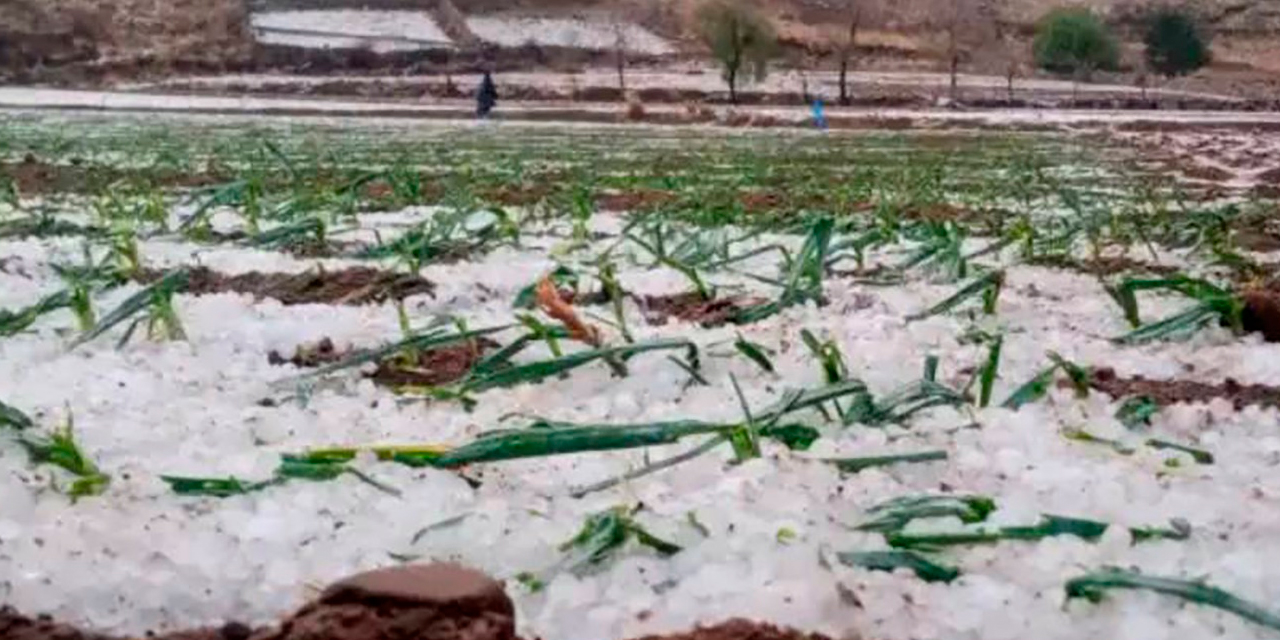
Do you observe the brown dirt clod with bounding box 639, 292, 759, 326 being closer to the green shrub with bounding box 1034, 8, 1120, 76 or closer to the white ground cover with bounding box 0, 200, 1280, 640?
the white ground cover with bounding box 0, 200, 1280, 640

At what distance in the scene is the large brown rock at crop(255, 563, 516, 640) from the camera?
2.02 meters

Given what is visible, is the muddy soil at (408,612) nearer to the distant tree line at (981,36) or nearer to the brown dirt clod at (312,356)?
the brown dirt clod at (312,356)

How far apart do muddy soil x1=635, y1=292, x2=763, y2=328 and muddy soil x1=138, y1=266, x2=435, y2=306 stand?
661mm

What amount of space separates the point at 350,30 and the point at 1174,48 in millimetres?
29840

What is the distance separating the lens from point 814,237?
510cm

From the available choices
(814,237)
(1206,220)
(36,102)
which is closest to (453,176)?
(1206,220)

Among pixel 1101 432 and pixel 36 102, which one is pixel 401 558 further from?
pixel 36 102

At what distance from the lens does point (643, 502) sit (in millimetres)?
2697

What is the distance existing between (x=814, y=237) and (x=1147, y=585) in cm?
291

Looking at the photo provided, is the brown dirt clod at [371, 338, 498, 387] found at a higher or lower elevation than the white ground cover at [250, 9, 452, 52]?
higher

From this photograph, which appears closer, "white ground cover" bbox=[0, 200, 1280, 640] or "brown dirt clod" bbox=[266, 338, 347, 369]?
"white ground cover" bbox=[0, 200, 1280, 640]

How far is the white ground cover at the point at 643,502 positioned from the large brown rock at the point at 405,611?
0.20 m

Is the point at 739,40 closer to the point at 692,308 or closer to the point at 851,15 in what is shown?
the point at 851,15

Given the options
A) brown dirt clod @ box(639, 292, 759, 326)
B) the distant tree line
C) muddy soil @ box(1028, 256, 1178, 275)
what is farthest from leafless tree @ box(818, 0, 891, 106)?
brown dirt clod @ box(639, 292, 759, 326)
